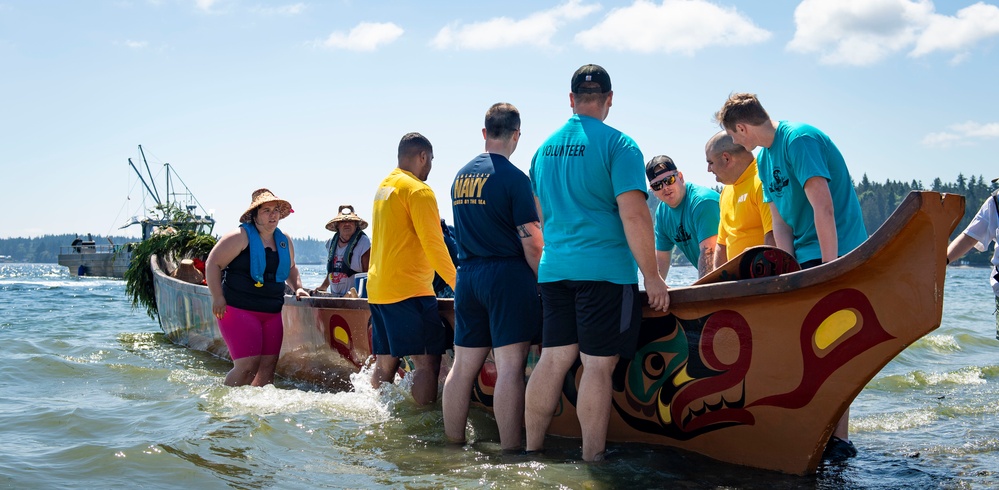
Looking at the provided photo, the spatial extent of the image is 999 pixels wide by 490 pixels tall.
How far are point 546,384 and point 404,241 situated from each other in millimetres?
1517

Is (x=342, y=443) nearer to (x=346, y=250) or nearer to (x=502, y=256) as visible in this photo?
(x=502, y=256)

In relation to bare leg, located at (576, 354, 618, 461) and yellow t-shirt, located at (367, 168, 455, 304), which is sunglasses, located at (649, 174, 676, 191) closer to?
yellow t-shirt, located at (367, 168, 455, 304)

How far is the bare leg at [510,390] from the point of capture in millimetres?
4414

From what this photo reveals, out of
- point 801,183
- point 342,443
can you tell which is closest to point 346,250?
point 342,443

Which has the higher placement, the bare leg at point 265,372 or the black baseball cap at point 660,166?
the black baseball cap at point 660,166

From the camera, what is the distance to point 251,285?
243 inches

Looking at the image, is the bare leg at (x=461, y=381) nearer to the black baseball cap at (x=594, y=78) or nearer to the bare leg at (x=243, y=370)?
the black baseball cap at (x=594, y=78)

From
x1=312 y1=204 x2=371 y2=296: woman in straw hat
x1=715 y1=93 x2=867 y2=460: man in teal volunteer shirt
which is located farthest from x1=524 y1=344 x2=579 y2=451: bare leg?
x1=312 y1=204 x2=371 y2=296: woman in straw hat

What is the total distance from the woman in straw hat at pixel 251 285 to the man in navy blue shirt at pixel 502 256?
2211 millimetres

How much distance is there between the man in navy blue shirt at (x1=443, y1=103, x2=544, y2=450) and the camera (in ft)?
14.4

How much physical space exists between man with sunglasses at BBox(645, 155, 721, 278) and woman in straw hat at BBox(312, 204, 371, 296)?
334cm

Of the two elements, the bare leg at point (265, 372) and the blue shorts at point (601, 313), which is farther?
the bare leg at point (265, 372)

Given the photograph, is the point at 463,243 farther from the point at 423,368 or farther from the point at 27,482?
the point at 27,482

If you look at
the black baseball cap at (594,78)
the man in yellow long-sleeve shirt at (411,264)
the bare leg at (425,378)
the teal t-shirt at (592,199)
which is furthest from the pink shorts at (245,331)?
the black baseball cap at (594,78)
